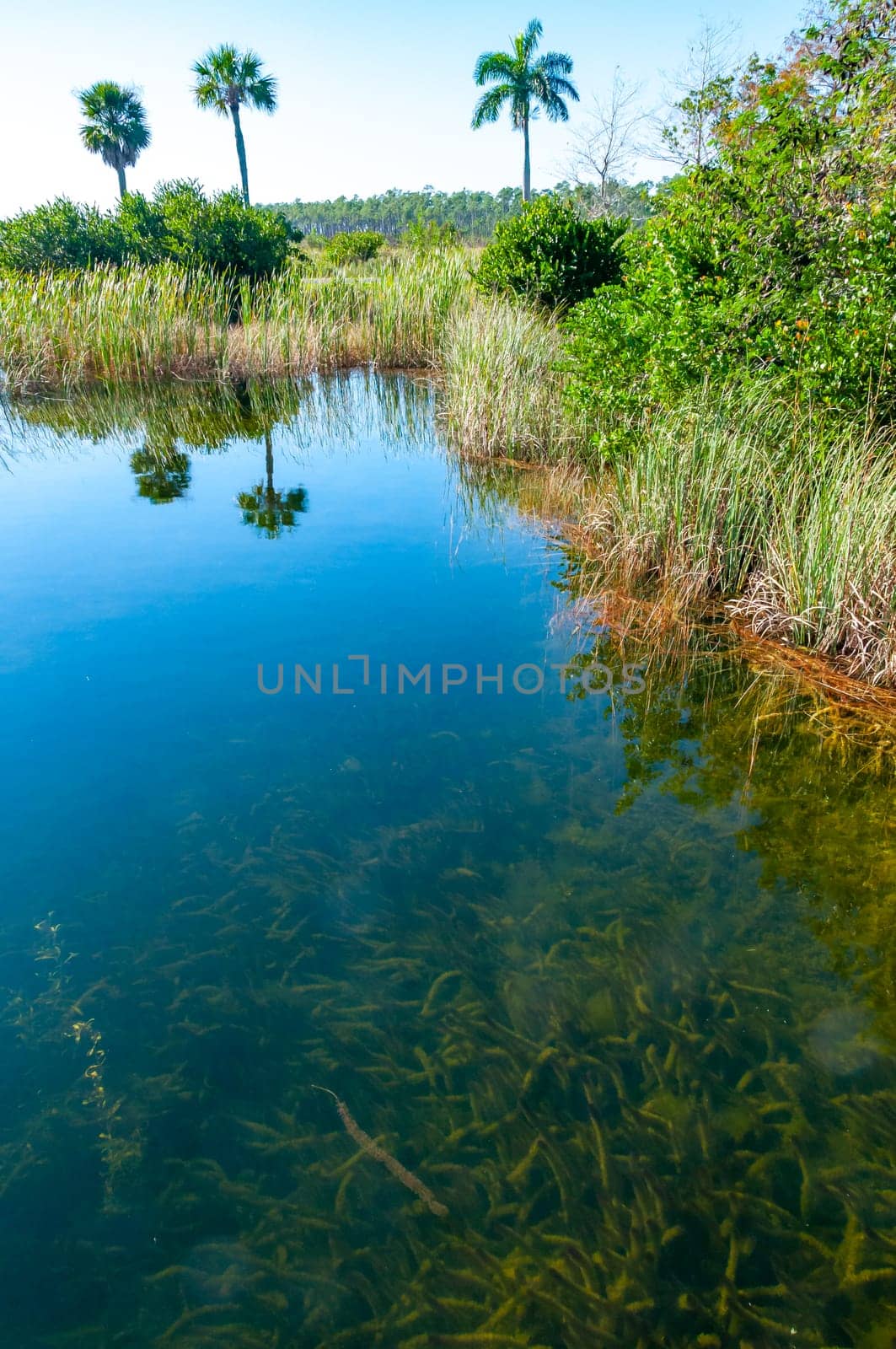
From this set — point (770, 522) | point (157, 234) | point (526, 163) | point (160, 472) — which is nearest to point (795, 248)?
point (770, 522)

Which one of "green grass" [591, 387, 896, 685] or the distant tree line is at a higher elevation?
the distant tree line

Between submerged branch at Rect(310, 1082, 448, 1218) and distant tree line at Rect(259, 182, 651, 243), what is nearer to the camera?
submerged branch at Rect(310, 1082, 448, 1218)

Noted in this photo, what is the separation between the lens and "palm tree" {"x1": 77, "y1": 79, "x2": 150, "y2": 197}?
124ft

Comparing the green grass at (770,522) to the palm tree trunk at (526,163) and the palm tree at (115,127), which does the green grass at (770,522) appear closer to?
the palm tree trunk at (526,163)

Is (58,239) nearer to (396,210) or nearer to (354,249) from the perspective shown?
(354,249)

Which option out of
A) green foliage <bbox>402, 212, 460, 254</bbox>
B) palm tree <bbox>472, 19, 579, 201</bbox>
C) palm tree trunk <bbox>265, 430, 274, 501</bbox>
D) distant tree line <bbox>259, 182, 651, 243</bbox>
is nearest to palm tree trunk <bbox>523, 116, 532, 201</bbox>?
palm tree <bbox>472, 19, 579, 201</bbox>

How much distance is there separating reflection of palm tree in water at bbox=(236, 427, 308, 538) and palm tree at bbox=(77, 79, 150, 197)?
4206cm

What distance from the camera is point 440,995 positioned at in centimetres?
238

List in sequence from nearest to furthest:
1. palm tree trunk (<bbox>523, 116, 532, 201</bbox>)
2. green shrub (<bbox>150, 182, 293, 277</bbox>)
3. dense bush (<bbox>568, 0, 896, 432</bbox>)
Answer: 1. dense bush (<bbox>568, 0, 896, 432</bbox>)
2. green shrub (<bbox>150, 182, 293, 277</bbox>)
3. palm tree trunk (<bbox>523, 116, 532, 201</bbox>)

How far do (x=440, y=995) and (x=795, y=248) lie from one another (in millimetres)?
4872

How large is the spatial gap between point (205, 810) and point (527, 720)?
1.56 metres

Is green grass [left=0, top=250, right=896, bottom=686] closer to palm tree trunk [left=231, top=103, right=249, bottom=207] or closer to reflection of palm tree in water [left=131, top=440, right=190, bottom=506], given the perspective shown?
reflection of palm tree in water [left=131, top=440, right=190, bottom=506]

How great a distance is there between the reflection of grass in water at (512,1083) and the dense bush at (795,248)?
9.20ft

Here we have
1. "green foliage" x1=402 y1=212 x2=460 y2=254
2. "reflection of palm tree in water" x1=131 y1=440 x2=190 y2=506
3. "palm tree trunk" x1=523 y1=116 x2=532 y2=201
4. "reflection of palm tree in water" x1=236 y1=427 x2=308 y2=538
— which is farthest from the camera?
"palm tree trunk" x1=523 y1=116 x2=532 y2=201
